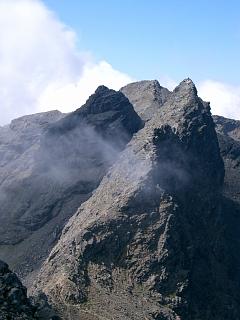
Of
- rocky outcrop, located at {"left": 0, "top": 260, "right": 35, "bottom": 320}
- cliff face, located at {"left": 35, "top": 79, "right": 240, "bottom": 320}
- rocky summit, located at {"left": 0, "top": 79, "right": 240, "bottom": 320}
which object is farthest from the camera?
cliff face, located at {"left": 35, "top": 79, "right": 240, "bottom": 320}

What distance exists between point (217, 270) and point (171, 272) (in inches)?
1089

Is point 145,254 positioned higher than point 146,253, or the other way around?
point 146,253

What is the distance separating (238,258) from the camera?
199500 mm

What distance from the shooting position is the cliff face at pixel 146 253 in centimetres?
13800

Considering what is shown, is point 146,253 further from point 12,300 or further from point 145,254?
point 12,300

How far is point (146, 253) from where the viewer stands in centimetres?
15812

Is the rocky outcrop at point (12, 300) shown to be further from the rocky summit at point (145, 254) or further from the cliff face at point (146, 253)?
the cliff face at point (146, 253)

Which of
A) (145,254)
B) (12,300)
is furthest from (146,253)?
(12,300)

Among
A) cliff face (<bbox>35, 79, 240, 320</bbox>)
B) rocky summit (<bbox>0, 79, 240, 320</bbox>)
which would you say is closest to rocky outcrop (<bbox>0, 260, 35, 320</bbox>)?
rocky summit (<bbox>0, 79, 240, 320</bbox>)

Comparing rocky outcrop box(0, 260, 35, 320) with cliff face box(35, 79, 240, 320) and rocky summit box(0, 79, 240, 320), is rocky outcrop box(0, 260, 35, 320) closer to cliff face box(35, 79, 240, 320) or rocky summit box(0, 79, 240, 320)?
rocky summit box(0, 79, 240, 320)

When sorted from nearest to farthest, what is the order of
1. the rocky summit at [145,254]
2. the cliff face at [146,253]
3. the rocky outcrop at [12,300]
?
the rocky outcrop at [12,300] → the rocky summit at [145,254] → the cliff face at [146,253]

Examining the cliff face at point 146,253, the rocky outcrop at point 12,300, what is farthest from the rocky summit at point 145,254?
the rocky outcrop at point 12,300

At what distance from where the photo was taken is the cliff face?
138m

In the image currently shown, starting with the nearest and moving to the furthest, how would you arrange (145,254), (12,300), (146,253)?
(12,300), (145,254), (146,253)
